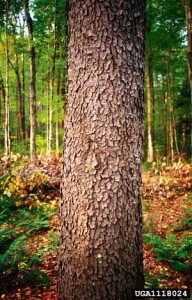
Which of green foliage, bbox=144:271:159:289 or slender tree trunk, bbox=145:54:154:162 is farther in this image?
slender tree trunk, bbox=145:54:154:162

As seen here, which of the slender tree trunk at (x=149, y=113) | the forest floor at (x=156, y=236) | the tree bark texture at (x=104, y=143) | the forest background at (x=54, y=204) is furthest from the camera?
the slender tree trunk at (x=149, y=113)

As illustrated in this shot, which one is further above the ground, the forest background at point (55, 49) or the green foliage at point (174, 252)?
the forest background at point (55, 49)

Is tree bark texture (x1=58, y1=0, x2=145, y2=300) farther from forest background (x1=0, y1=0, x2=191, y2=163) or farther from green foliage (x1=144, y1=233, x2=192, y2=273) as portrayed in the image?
forest background (x1=0, y1=0, x2=191, y2=163)

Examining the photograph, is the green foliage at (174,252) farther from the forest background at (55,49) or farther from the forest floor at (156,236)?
the forest background at (55,49)

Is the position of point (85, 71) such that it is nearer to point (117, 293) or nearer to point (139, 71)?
point (139, 71)

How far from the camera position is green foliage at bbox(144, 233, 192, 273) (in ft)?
11.2

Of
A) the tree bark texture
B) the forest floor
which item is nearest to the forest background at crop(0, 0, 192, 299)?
the forest floor

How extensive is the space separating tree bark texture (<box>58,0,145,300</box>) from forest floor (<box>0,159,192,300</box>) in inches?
30.4

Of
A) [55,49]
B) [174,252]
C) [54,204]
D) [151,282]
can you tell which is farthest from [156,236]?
[55,49]

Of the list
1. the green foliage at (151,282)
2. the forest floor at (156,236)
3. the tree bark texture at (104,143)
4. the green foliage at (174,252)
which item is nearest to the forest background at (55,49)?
the forest floor at (156,236)

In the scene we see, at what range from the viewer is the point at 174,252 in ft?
13.2

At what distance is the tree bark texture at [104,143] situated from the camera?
7.63 feet

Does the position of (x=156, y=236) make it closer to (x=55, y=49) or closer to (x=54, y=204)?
(x=54, y=204)

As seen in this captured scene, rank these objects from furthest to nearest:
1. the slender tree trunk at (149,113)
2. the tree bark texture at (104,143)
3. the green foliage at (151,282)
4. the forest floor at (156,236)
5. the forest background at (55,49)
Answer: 1. the slender tree trunk at (149,113)
2. the forest background at (55,49)
3. the forest floor at (156,236)
4. the green foliage at (151,282)
5. the tree bark texture at (104,143)
